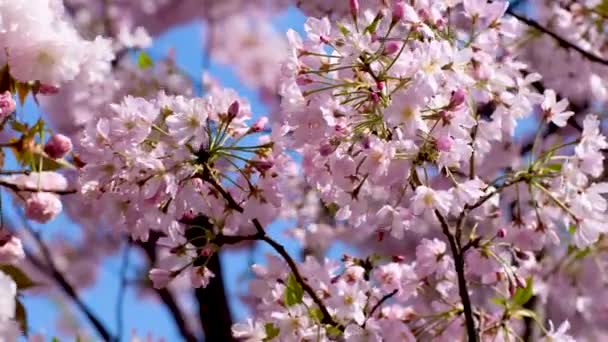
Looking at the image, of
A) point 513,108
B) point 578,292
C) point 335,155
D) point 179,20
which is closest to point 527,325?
point 578,292

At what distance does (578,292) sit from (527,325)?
1.47 ft

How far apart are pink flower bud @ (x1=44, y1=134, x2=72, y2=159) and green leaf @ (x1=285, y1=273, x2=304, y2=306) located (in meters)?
0.37

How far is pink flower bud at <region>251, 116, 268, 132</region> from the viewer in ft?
4.13

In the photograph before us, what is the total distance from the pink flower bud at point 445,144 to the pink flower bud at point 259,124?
261mm

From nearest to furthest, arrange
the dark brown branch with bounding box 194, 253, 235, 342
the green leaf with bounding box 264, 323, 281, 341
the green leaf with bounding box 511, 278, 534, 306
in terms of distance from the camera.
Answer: the green leaf with bounding box 264, 323, 281, 341, the green leaf with bounding box 511, 278, 534, 306, the dark brown branch with bounding box 194, 253, 235, 342

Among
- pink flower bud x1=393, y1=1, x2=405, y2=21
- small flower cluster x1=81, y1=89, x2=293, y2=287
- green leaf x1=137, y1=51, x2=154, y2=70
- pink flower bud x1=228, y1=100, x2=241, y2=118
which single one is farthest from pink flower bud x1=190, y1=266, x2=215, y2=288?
green leaf x1=137, y1=51, x2=154, y2=70

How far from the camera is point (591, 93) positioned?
2.59 m

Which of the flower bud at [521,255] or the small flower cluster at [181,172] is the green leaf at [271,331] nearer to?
the small flower cluster at [181,172]

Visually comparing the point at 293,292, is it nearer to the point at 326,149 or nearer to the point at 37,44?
the point at 326,149

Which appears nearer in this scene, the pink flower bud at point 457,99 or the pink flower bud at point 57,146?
the pink flower bud at point 457,99

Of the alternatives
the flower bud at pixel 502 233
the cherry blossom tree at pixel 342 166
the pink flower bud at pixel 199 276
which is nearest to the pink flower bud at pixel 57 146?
the cherry blossom tree at pixel 342 166

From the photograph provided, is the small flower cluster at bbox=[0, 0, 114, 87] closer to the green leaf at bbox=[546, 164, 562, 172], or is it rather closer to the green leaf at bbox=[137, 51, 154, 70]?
the green leaf at bbox=[546, 164, 562, 172]

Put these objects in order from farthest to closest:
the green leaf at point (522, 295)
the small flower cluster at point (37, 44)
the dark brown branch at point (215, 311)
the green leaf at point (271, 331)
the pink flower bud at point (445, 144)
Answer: the dark brown branch at point (215, 311), the green leaf at point (522, 295), the green leaf at point (271, 331), the small flower cluster at point (37, 44), the pink flower bud at point (445, 144)

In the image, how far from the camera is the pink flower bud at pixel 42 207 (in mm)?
1363
